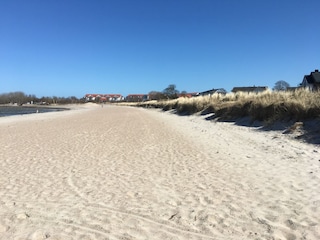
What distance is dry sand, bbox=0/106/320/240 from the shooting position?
4074 millimetres

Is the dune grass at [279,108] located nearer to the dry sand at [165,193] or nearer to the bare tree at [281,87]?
the dry sand at [165,193]

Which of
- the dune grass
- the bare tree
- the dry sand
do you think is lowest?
the dry sand

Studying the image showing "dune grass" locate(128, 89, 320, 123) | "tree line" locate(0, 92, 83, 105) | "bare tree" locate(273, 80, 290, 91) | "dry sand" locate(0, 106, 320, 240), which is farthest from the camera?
"tree line" locate(0, 92, 83, 105)

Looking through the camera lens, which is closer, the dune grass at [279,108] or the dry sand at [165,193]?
the dry sand at [165,193]

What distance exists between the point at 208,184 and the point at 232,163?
2.06 m

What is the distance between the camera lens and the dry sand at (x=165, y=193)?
4.07 meters

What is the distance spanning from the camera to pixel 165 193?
5.68 m

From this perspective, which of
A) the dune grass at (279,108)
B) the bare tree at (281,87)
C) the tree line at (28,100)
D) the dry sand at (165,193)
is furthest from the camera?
the tree line at (28,100)

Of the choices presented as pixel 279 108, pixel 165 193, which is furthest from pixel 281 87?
pixel 165 193

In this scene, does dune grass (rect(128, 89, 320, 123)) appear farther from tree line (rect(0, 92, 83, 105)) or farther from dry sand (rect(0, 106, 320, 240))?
tree line (rect(0, 92, 83, 105))

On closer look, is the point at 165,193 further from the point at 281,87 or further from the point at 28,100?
the point at 28,100

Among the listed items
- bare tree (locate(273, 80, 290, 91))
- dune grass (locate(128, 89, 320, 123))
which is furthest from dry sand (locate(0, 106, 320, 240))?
bare tree (locate(273, 80, 290, 91))

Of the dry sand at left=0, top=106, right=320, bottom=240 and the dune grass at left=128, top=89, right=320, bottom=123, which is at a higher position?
the dune grass at left=128, top=89, right=320, bottom=123

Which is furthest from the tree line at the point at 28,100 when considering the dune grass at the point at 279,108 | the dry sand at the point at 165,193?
the dry sand at the point at 165,193
